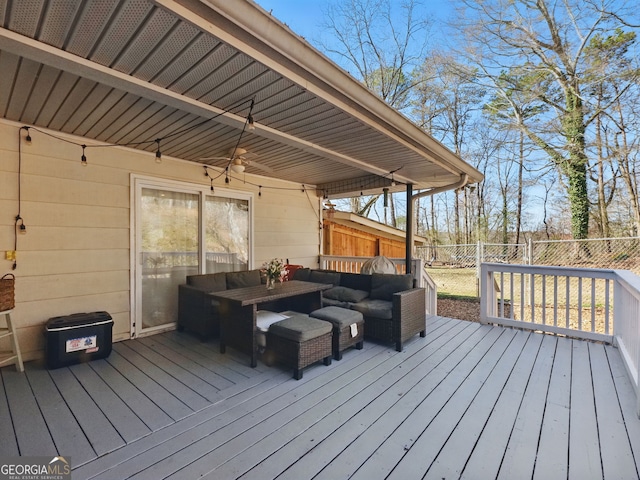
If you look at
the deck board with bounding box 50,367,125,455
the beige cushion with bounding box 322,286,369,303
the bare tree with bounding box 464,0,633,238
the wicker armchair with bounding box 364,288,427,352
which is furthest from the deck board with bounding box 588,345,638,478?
the bare tree with bounding box 464,0,633,238

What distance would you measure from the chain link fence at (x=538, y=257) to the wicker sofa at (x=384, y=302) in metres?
4.04

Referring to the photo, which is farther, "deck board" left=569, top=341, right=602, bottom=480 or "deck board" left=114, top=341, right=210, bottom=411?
"deck board" left=114, top=341, right=210, bottom=411

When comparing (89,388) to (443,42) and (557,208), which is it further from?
(557,208)

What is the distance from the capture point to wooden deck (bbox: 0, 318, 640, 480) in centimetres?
166

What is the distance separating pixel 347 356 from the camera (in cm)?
323

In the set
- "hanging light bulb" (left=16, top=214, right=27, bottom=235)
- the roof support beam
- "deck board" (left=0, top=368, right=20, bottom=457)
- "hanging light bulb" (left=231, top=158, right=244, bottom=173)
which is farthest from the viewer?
"hanging light bulb" (left=231, top=158, right=244, bottom=173)

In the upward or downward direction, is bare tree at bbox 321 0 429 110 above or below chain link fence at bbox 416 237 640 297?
above

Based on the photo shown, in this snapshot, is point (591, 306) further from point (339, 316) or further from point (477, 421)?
point (339, 316)

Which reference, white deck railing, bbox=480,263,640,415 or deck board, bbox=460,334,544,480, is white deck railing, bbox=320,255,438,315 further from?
deck board, bbox=460,334,544,480

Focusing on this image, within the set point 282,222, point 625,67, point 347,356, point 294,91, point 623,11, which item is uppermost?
point 623,11

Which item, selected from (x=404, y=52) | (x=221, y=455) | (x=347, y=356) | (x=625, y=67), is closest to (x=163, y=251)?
(x=347, y=356)

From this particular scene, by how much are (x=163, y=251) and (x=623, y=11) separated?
41.4 ft

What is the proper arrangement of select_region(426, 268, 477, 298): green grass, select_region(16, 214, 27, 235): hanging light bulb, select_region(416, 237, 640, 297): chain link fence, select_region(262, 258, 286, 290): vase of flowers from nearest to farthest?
select_region(16, 214, 27, 235): hanging light bulb, select_region(262, 258, 286, 290): vase of flowers, select_region(416, 237, 640, 297): chain link fence, select_region(426, 268, 477, 298): green grass

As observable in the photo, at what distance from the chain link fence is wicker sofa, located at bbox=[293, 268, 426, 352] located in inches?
159
